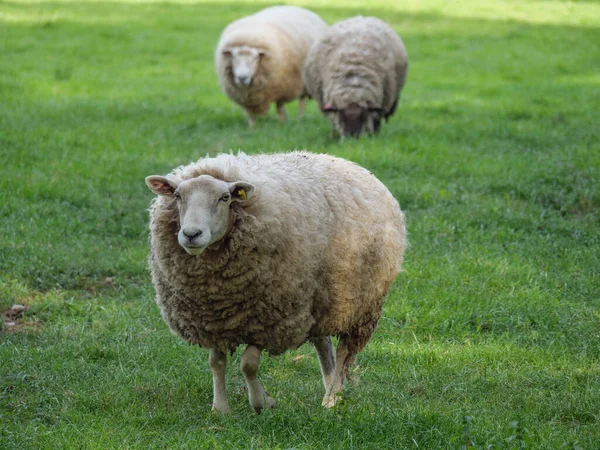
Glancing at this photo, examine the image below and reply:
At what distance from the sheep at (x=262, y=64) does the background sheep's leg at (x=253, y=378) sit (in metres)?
7.91

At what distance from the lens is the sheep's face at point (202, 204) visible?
418cm

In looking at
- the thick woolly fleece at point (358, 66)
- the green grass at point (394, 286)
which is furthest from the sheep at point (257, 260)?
the thick woolly fleece at point (358, 66)

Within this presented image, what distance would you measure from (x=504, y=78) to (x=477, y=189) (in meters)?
7.28

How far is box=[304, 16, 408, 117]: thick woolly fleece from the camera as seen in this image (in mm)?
11195

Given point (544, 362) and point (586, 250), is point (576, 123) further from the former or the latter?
point (544, 362)

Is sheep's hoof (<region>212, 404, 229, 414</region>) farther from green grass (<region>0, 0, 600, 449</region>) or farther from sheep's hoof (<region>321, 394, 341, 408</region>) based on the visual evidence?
sheep's hoof (<region>321, 394, 341, 408</region>)

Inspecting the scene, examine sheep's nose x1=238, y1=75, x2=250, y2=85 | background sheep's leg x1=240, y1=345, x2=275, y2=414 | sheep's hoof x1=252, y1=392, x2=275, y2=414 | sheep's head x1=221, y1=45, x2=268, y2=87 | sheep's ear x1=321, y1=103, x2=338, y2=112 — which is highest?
sheep's head x1=221, y1=45, x2=268, y2=87

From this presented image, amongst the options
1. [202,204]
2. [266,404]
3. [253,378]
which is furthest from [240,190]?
[266,404]

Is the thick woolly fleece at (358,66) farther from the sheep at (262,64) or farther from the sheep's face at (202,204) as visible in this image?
the sheep's face at (202,204)

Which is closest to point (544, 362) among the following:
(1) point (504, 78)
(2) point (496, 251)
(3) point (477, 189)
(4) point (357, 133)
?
(2) point (496, 251)

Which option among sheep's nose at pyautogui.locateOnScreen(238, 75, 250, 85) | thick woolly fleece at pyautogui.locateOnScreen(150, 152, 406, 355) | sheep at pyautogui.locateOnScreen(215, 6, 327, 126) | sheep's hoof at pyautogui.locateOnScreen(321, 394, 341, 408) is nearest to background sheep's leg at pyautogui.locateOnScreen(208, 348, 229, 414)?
thick woolly fleece at pyautogui.locateOnScreen(150, 152, 406, 355)

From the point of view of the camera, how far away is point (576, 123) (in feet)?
38.8

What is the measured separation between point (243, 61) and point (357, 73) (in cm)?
201

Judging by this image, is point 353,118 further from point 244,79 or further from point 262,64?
point 262,64
